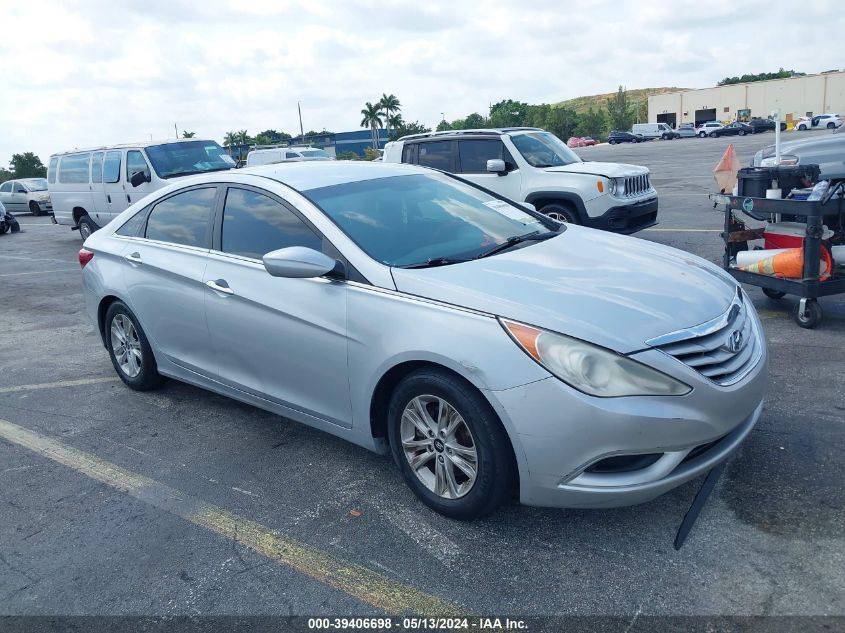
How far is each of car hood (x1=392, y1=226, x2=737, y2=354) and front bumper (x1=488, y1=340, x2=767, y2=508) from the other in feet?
0.74

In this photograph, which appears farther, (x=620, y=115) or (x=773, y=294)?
(x=620, y=115)

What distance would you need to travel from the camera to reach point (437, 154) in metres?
11.1

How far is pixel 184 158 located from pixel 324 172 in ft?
33.3

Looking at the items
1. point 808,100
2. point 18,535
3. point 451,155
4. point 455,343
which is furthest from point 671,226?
point 808,100

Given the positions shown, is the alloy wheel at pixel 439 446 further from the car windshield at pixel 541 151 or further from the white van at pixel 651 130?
the white van at pixel 651 130

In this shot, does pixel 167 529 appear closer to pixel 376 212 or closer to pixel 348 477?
pixel 348 477

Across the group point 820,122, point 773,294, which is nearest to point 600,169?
point 773,294

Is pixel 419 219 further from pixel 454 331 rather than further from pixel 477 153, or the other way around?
pixel 477 153

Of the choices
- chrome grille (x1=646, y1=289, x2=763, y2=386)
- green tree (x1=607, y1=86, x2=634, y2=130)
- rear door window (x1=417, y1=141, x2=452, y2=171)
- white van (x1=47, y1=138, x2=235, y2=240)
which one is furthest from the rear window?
green tree (x1=607, y1=86, x2=634, y2=130)

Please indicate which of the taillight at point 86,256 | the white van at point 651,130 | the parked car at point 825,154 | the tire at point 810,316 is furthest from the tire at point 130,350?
the white van at point 651,130

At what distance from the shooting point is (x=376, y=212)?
13.6 ft

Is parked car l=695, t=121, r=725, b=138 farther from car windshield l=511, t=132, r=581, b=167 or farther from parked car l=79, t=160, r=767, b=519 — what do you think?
parked car l=79, t=160, r=767, b=519

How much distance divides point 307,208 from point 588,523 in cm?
222

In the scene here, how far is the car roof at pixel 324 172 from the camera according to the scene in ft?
14.4
